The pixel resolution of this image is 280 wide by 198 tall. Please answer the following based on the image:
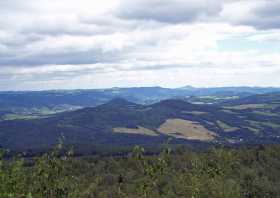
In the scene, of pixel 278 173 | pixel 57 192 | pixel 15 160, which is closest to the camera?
pixel 15 160

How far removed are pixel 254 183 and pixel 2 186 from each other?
11446cm

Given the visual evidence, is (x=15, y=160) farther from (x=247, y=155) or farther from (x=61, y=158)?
(x=247, y=155)

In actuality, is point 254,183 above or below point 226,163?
below

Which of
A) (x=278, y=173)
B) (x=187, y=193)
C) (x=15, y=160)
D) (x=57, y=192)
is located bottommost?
(x=278, y=173)

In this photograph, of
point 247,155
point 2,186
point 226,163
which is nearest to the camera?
point 2,186

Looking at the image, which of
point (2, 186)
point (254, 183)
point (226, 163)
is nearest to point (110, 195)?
point (254, 183)

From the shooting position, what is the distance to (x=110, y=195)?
4375 inches

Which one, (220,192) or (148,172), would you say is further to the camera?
(220,192)

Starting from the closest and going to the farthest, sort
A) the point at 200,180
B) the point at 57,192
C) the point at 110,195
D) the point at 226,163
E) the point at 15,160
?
the point at 15,160 → the point at 57,192 → the point at 200,180 → the point at 226,163 → the point at 110,195

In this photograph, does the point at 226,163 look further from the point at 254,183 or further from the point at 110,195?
the point at 254,183

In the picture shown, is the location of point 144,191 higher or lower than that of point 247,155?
higher

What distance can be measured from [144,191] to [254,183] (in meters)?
105

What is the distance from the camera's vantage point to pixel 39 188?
86.9 feet

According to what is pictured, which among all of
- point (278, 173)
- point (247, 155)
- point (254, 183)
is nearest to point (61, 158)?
point (254, 183)
